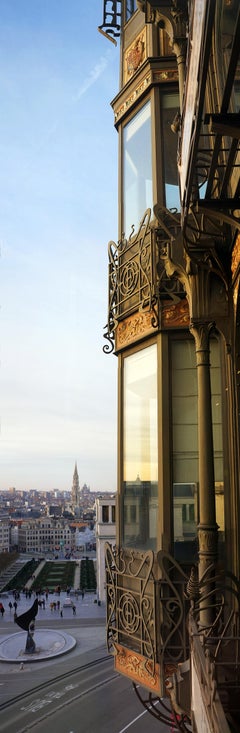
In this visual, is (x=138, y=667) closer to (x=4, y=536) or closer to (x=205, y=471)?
(x=205, y=471)

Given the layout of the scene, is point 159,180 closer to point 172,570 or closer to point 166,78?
point 166,78

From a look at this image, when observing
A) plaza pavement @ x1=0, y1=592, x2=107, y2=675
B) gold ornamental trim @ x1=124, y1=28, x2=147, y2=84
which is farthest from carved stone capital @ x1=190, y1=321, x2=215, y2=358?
plaza pavement @ x1=0, y1=592, x2=107, y2=675

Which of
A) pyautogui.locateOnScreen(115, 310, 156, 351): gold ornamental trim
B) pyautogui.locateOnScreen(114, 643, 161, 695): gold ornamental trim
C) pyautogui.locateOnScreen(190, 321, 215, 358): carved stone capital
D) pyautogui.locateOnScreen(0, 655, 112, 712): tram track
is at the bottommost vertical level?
pyautogui.locateOnScreen(0, 655, 112, 712): tram track

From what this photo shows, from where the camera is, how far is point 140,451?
8492mm

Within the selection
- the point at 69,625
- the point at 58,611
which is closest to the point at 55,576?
the point at 58,611

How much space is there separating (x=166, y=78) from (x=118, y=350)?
14.3ft

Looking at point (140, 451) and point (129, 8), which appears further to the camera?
point (129, 8)

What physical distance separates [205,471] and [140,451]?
2116mm

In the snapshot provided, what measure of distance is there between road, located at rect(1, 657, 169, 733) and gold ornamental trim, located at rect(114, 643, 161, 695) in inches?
760

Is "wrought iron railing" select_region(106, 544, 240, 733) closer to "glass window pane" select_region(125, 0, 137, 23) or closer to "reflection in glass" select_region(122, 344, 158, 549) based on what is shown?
"reflection in glass" select_region(122, 344, 158, 549)

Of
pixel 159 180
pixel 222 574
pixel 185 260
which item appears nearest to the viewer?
pixel 222 574

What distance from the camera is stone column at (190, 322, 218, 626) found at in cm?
621

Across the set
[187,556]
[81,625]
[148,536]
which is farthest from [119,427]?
[81,625]

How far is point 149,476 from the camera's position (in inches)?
320
